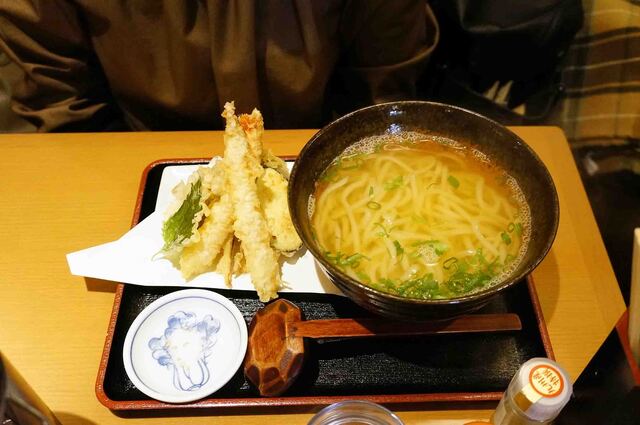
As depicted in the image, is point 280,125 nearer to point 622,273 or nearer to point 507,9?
point 507,9

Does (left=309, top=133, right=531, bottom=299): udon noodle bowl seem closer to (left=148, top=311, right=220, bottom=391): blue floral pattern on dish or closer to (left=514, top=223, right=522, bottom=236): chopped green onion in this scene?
(left=514, top=223, right=522, bottom=236): chopped green onion

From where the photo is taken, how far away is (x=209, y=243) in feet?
4.76

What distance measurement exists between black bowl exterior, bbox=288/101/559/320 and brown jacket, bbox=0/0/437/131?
0.52 metres

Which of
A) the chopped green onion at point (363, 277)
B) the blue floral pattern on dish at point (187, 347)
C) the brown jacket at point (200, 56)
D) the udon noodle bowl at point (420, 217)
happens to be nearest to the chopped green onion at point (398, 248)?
the udon noodle bowl at point (420, 217)

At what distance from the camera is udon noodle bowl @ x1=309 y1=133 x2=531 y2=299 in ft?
4.44

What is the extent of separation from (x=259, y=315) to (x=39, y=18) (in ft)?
4.06

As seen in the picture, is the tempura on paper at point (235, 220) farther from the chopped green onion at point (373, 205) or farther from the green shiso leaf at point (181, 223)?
the chopped green onion at point (373, 205)

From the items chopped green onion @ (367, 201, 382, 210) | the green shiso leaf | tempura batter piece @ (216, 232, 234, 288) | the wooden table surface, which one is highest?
chopped green onion @ (367, 201, 382, 210)

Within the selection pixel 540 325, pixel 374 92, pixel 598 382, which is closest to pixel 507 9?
pixel 374 92

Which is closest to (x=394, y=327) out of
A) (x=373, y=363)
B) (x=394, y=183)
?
(x=373, y=363)

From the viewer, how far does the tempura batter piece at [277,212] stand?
1471 mm

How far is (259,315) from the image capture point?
4.46 feet

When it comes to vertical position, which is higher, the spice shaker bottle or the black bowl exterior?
the black bowl exterior

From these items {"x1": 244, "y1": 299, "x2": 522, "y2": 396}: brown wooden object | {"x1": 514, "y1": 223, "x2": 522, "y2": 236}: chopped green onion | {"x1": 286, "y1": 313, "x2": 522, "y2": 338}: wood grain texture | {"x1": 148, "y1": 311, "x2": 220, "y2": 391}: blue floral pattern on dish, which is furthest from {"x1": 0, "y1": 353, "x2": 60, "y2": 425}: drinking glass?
{"x1": 514, "y1": 223, "x2": 522, "y2": 236}: chopped green onion
